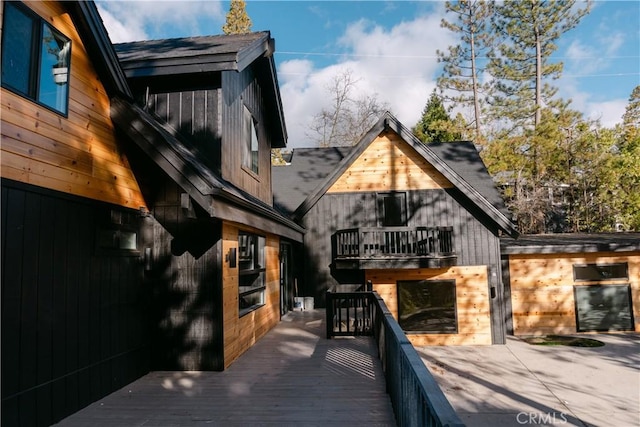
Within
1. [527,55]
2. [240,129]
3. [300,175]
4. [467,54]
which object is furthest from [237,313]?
[527,55]

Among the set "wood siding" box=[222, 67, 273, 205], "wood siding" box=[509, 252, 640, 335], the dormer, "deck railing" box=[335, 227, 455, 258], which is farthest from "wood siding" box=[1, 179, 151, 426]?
"wood siding" box=[509, 252, 640, 335]


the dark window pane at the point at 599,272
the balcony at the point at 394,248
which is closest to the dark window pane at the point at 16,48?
the balcony at the point at 394,248

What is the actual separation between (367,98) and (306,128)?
5272mm

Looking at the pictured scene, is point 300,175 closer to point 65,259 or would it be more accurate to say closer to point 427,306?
point 427,306

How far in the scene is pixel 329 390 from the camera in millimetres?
5023

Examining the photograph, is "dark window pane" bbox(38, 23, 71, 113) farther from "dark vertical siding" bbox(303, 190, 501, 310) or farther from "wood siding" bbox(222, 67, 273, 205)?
"dark vertical siding" bbox(303, 190, 501, 310)

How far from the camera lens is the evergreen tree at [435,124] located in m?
25.5

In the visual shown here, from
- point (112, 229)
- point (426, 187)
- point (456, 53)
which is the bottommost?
point (112, 229)

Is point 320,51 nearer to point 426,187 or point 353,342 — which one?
point 426,187

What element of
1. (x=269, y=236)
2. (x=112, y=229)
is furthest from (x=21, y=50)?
(x=269, y=236)

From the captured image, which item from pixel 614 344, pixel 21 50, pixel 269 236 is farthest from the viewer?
pixel 614 344

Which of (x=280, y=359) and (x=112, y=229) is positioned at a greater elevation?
(x=112, y=229)

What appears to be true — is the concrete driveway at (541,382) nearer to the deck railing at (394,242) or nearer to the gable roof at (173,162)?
the deck railing at (394,242)

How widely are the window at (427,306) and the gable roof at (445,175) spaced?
252 centimetres
